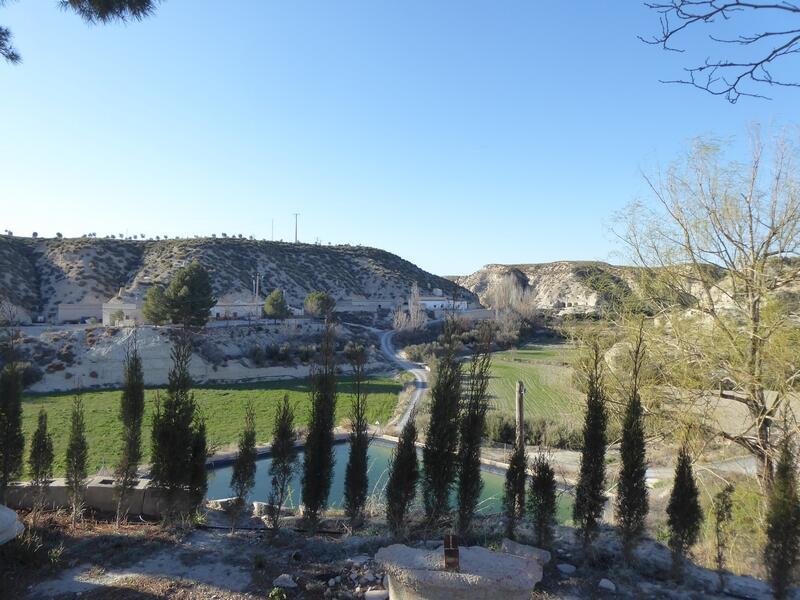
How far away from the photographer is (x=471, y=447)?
19.8ft

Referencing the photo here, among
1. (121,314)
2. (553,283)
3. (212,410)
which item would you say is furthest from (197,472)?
(553,283)

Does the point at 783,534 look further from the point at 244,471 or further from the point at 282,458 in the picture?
the point at 244,471

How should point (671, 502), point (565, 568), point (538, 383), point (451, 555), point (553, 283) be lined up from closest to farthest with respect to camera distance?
1. point (451, 555)
2. point (565, 568)
3. point (671, 502)
4. point (538, 383)
5. point (553, 283)

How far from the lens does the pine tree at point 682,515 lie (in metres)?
5.07

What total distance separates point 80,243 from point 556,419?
6333 cm

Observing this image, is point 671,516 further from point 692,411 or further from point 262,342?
point 262,342

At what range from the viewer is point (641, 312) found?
26.9 ft

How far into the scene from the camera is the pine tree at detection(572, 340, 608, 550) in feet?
17.7

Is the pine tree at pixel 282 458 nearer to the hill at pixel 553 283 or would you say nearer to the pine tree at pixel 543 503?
the pine tree at pixel 543 503

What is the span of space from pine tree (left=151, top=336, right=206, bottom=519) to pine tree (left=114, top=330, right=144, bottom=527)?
16.8 inches

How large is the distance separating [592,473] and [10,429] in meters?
7.90

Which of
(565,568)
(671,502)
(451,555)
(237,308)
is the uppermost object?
(237,308)

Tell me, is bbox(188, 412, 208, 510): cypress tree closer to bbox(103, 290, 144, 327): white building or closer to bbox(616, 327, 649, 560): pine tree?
bbox(616, 327, 649, 560): pine tree

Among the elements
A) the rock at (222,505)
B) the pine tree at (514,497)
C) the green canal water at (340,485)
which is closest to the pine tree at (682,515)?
the pine tree at (514,497)
